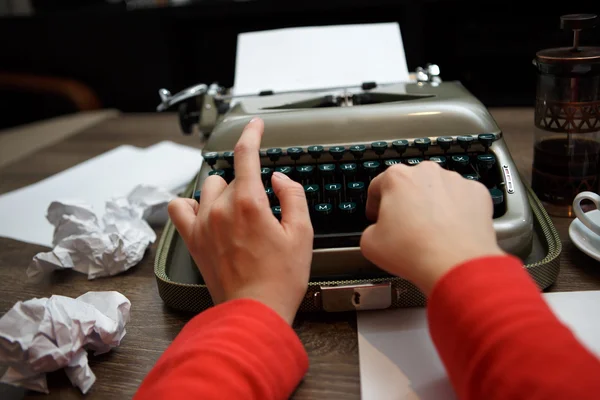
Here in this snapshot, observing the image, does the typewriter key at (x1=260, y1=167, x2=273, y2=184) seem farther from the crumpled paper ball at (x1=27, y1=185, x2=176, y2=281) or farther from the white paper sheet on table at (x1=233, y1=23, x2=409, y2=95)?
the white paper sheet on table at (x1=233, y1=23, x2=409, y2=95)

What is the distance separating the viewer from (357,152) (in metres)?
0.80

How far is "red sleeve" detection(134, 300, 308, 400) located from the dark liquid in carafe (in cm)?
53

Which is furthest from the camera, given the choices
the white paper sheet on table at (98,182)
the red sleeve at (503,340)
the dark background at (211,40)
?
the dark background at (211,40)

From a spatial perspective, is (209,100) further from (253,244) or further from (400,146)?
(253,244)

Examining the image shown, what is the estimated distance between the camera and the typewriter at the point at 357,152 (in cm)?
71

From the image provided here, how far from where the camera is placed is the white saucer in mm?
707

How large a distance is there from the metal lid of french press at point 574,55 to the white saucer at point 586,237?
206 mm

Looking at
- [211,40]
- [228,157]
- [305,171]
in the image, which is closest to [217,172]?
[228,157]

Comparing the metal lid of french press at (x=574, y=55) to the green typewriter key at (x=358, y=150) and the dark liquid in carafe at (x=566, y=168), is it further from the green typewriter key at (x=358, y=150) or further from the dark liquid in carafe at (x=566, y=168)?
the green typewriter key at (x=358, y=150)

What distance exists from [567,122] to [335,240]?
0.41 m

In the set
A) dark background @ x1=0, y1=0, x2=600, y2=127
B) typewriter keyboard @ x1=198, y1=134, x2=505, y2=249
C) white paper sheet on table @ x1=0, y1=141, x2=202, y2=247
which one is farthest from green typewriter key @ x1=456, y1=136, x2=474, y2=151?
dark background @ x1=0, y1=0, x2=600, y2=127

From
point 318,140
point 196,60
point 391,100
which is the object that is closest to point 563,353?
point 318,140

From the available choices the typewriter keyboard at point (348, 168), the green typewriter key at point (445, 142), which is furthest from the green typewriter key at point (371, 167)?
the green typewriter key at point (445, 142)

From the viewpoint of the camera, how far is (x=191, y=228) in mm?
631
